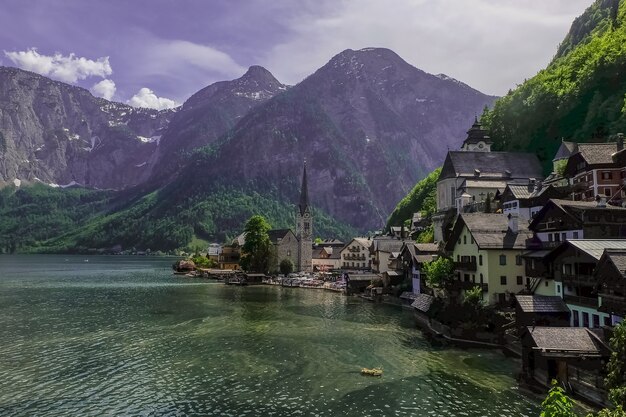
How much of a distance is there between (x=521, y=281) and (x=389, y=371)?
2470cm

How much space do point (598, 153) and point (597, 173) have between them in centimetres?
462

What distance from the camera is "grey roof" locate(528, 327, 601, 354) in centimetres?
3575

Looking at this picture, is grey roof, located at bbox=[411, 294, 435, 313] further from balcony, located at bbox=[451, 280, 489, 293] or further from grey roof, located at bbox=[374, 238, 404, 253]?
grey roof, located at bbox=[374, 238, 404, 253]

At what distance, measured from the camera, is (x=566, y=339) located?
36.6m

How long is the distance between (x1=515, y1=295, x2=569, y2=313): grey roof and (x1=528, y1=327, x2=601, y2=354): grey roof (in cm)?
871

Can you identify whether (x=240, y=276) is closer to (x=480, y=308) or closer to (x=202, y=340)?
(x=202, y=340)

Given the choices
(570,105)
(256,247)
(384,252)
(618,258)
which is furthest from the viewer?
(256,247)

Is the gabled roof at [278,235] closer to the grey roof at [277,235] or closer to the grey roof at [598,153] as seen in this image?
the grey roof at [277,235]

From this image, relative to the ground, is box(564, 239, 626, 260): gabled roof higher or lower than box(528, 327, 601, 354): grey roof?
higher

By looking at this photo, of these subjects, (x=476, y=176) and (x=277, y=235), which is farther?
(x=277, y=235)

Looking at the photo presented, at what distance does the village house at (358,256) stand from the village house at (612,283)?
387 ft

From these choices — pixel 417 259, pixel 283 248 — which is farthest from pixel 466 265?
pixel 283 248

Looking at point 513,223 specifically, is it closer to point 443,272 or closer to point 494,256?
point 494,256

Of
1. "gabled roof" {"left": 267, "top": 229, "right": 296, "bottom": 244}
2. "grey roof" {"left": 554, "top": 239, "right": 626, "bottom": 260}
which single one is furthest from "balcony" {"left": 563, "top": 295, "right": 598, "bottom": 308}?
"gabled roof" {"left": 267, "top": 229, "right": 296, "bottom": 244}
